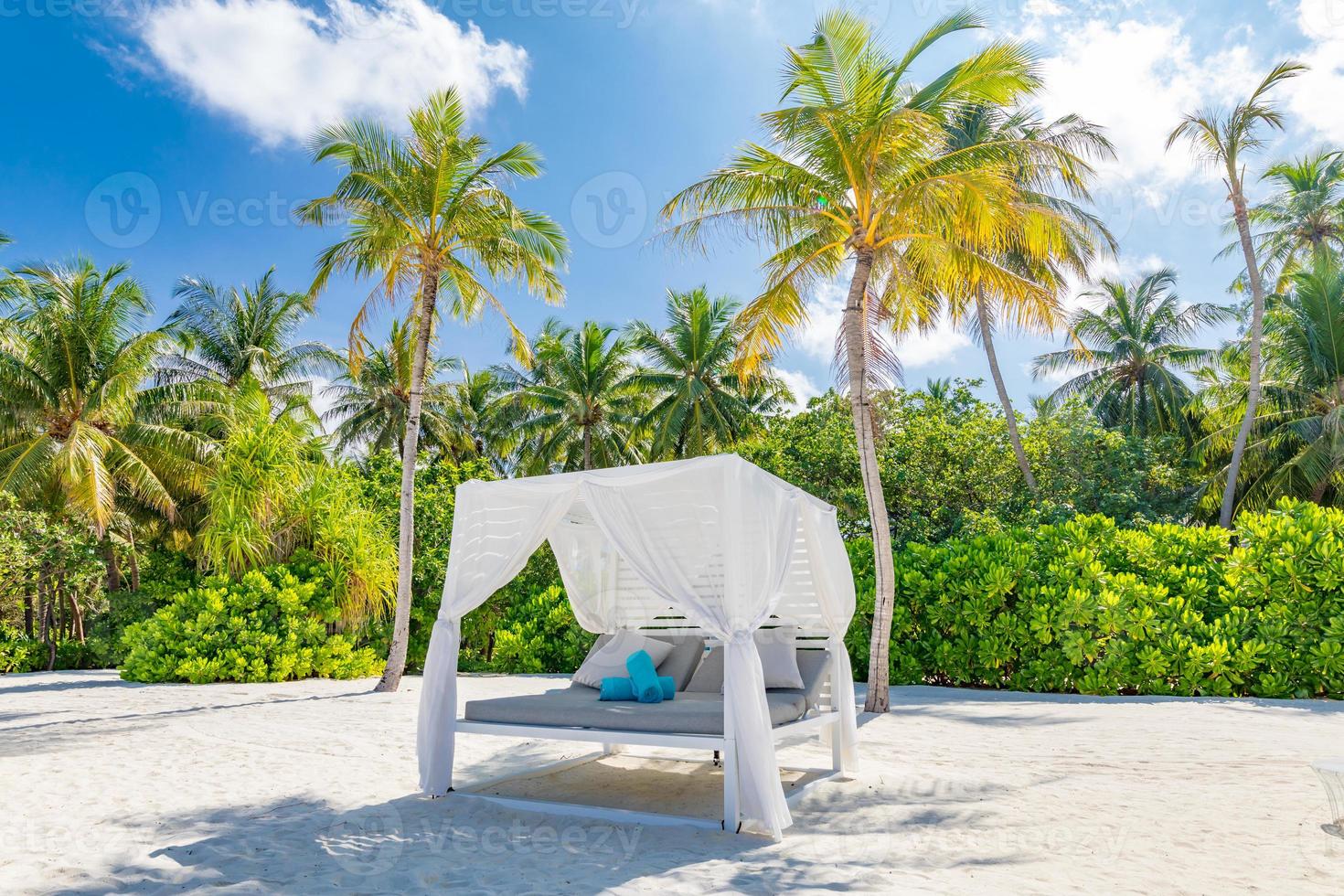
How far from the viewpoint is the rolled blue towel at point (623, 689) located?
504cm

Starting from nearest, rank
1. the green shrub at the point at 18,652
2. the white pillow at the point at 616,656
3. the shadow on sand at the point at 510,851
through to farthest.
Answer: the shadow on sand at the point at 510,851
the white pillow at the point at 616,656
the green shrub at the point at 18,652

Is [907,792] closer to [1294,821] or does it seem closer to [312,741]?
[1294,821]

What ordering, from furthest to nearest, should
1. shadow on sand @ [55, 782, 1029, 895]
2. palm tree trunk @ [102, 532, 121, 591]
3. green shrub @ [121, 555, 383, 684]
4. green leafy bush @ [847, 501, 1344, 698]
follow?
palm tree trunk @ [102, 532, 121, 591]
green shrub @ [121, 555, 383, 684]
green leafy bush @ [847, 501, 1344, 698]
shadow on sand @ [55, 782, 1029, 895]

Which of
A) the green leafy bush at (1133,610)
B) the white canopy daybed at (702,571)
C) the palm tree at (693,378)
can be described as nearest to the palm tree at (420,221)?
the white canopy daybed at (702,571)

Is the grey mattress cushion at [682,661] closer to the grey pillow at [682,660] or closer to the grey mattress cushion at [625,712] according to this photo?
the grey pillow at [682,660]

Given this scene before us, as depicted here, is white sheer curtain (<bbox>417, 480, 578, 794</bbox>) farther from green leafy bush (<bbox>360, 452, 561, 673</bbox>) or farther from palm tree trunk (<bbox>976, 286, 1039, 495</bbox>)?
palm tree trunk (<bbox>976, 286, 1039, 495</bbox>)

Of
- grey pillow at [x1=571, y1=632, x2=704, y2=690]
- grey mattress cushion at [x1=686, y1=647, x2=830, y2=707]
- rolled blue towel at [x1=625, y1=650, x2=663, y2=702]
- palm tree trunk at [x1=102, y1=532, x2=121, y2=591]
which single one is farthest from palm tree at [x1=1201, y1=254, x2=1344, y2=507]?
palm tree trunk at [x1=102, y1=532, x2=121, y2=591]

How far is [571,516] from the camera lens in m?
6.35

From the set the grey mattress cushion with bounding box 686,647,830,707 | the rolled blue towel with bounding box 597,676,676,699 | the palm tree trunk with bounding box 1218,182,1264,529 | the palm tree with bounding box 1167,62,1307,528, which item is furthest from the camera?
the palm tree trunk with bounding box 1218,182,1264,529

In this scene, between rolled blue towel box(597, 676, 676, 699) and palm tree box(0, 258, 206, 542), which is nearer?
rolled blue towel box(597, 676, 676, 699)

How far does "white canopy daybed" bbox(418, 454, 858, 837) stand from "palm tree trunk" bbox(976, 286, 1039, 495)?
9.15 meters

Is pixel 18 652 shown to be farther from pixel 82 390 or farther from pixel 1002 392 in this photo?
pixel 1002 392

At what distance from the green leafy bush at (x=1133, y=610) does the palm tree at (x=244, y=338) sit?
14612 mm

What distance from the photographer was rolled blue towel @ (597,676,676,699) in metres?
5.04
